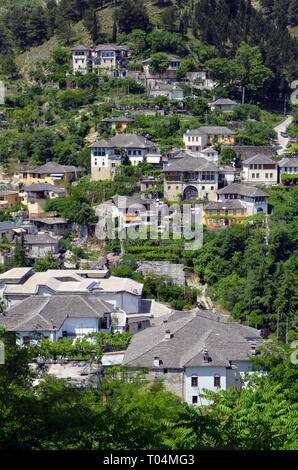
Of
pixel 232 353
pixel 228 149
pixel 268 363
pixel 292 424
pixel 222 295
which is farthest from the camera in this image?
pixel 228 149

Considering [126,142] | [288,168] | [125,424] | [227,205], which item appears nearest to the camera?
[125,424]

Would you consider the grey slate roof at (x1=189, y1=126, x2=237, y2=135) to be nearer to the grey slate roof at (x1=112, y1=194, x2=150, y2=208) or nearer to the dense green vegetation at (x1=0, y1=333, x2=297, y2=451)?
the grey slate roof at (x1=112, y1=194, x2=150, y2=208)

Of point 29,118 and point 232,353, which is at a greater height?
point 29,118

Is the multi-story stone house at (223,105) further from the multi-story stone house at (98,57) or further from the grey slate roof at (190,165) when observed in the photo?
the multi-story stone house at (98,57)

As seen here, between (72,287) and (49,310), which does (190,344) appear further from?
(72,287)

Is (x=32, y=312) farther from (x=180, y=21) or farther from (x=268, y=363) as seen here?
(x=180, y=21)

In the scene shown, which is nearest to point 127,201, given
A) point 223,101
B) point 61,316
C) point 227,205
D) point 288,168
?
Answer: point 227,205

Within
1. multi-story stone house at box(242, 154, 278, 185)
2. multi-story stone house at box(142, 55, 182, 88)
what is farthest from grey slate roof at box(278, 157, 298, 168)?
multi-story stone house at box(142, 55, 182, 88)

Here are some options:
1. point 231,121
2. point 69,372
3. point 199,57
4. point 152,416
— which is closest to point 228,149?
point 231,121
